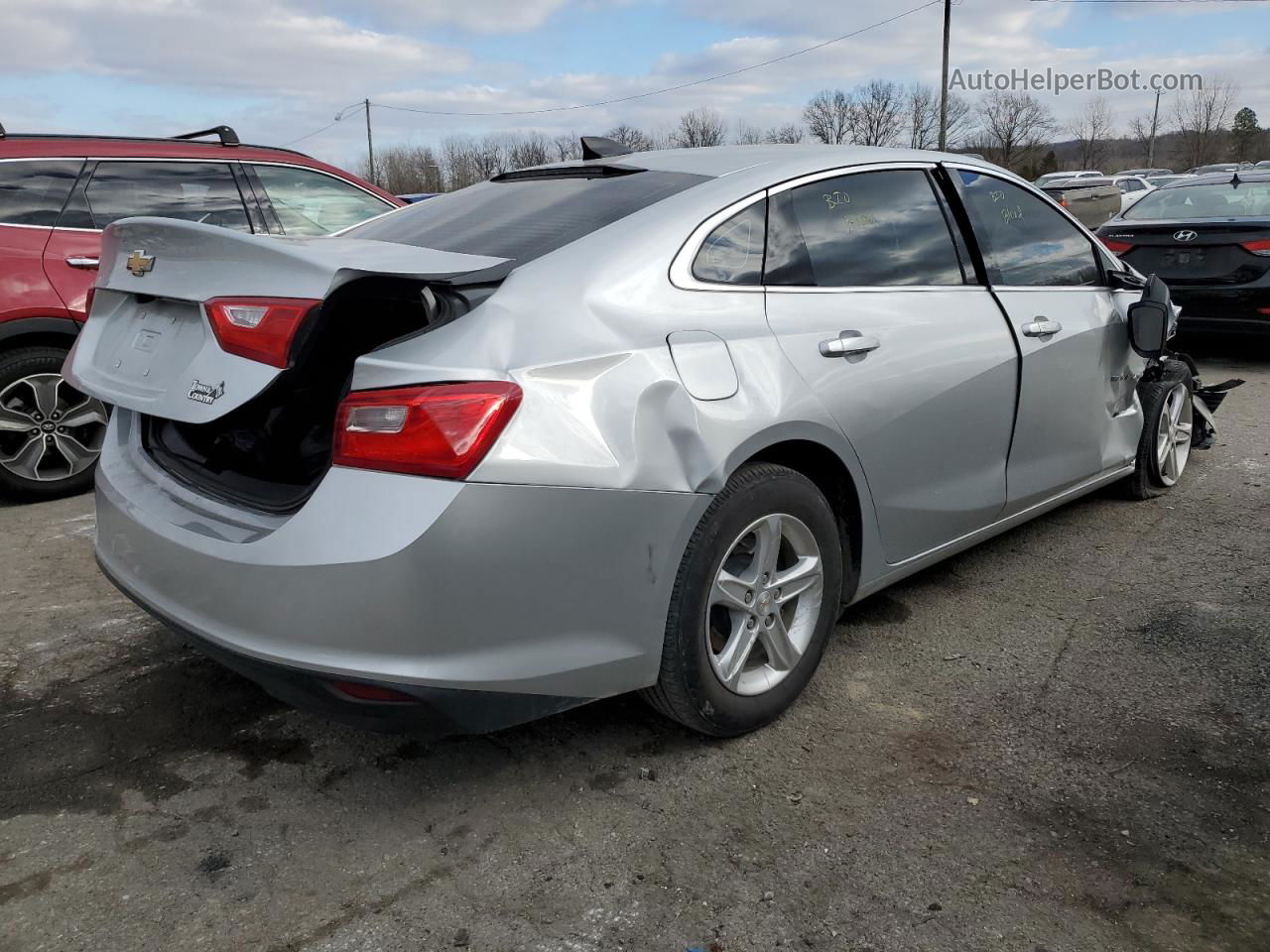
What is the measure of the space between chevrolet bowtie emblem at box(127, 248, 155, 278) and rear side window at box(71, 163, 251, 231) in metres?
2.69

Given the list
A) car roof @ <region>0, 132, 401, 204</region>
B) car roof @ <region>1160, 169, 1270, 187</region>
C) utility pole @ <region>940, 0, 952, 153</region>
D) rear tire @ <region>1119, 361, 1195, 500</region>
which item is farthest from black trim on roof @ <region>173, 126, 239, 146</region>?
utility pole @ <region>940, 0, 952, 153</region>

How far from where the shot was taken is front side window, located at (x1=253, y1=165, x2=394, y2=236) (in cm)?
588

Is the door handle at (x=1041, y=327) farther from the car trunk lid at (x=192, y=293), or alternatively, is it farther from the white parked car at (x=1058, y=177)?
the white parked car at (x=1058, y=177)

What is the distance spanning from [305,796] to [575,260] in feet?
4.84

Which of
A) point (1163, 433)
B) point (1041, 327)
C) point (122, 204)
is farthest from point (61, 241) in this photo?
point (1163, 433)

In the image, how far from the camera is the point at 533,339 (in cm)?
226

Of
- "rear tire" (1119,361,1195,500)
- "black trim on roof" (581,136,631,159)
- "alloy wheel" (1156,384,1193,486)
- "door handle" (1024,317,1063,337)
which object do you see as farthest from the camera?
"alloy wheel" (1156,384,1193,486)

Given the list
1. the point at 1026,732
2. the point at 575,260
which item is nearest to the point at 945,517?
the point at 1026,732

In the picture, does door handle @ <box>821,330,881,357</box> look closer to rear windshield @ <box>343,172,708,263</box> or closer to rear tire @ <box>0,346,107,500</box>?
rear windshield @ <box>343,172,708,263</box>

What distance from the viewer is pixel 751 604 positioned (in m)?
2.72

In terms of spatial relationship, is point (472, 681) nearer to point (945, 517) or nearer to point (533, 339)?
point (533, 339)

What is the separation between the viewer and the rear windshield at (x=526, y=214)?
8.78 feet

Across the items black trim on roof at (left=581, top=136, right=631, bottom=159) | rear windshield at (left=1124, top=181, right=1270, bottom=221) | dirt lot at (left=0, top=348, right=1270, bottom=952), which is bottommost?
dirt lot at (left=0, top=348, right=1270, bottom=952)

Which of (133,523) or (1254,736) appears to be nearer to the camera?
(133,523)
